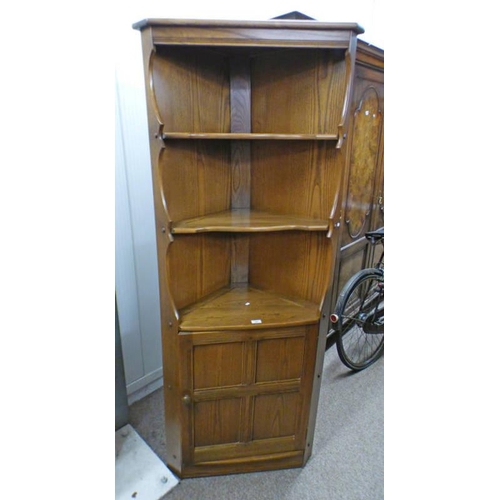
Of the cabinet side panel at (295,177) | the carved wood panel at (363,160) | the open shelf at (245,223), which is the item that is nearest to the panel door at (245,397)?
the open shelf at (245,223)

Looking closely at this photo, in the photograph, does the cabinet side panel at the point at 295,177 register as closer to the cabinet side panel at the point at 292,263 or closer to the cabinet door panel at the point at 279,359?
the cabinet side panel at the point at 292,263

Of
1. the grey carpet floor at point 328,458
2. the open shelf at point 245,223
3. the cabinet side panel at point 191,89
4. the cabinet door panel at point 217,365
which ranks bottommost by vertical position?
the grey carpet floor at point 328,458

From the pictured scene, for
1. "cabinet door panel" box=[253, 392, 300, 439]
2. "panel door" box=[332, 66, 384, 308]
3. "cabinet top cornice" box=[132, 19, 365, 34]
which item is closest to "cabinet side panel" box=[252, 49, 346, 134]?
"cabinet top cornice" box=[132, 19, 365, 34]

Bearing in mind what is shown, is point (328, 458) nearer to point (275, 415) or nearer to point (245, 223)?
point (275, 415)

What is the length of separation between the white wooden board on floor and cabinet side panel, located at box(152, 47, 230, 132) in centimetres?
155

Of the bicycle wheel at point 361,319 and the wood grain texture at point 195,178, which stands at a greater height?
the wood grain texture at point 195,178

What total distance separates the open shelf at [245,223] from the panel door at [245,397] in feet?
1.44

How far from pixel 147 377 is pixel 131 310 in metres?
0.49

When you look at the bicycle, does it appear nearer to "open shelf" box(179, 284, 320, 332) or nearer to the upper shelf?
"open shelf" box(179, 284, 320, 332)

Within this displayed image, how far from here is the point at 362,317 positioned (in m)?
2.44

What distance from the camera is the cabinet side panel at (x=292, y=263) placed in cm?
150

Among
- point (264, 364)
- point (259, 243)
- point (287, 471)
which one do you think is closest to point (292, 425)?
point (287, 471)

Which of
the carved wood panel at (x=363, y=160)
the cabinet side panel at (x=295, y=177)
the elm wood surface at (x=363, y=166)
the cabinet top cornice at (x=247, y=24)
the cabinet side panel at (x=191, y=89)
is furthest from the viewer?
the carved wood panel at (x=363, y=160)
